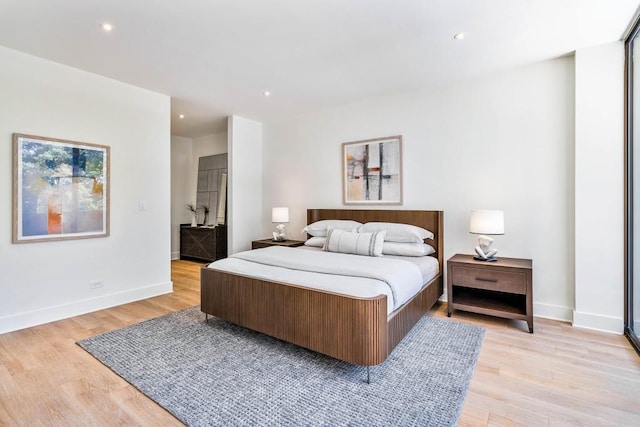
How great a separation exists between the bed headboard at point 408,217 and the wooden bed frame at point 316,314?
1.90 ft

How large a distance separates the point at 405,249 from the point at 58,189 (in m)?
3.58

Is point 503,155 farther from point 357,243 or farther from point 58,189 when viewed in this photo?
point 58,189

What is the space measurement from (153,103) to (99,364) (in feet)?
9.74

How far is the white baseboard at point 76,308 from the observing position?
110 inches

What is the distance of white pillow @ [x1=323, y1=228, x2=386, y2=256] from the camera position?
325 centimetres

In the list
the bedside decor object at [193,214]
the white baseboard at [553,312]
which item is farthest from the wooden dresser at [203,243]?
the white baseboard at [553,312]

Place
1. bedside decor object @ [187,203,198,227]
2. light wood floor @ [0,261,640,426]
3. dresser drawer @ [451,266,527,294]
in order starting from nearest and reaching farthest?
light wood floor @ [0,261,640,426] < dresser drawer @ [451,266,527,294] < bedside decor object @ [187,203,198,227]

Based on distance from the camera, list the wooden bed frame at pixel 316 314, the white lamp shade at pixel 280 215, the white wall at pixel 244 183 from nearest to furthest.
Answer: the wooden bed frame at pixel 316 314 < the white lamp shade at pixel 280 215 < the white wall at pixel 244 183

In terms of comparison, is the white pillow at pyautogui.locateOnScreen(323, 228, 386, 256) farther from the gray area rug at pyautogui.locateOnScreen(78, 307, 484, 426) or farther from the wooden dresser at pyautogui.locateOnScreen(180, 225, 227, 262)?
the wooden dresser at pyautogui.locateOnScreen(180, 225, 227, 262)

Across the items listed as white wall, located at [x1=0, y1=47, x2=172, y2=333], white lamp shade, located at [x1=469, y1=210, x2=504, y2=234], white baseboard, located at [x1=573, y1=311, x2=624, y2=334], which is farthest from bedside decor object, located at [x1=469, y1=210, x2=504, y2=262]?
white wall, located at [x1=0, y1=47, x2=172, y2=333]

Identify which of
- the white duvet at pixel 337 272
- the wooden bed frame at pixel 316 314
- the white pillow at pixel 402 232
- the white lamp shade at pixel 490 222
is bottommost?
the wooden bed frame at pixel 316 314

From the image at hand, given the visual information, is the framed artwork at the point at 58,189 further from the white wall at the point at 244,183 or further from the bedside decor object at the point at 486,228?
the bedside decor object at the point at 486,228

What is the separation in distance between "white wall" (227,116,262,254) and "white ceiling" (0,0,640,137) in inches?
51.6

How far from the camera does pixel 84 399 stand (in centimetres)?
182
